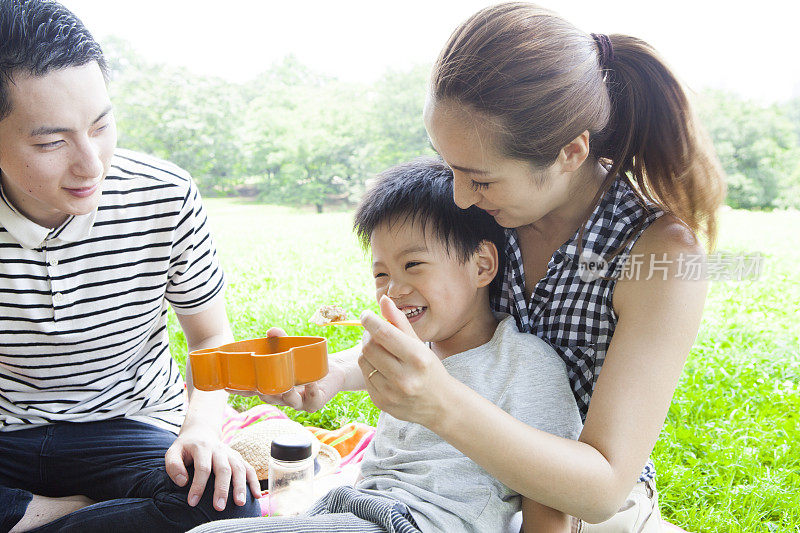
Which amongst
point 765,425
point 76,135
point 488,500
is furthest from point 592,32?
point 765,425

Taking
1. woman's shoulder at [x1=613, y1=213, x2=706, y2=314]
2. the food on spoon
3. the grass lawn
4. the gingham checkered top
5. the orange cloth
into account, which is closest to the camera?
woman's shoulder at [x1=613, y1=213, x2=706, y2=314]

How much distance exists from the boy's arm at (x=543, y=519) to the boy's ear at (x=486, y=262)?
1.57 ft

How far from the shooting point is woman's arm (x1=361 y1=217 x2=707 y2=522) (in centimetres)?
106

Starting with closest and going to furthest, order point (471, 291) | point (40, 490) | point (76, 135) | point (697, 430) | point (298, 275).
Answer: point (76, 135), point (471, 291), point (40, 490), point (697, 430), point (298, 275)

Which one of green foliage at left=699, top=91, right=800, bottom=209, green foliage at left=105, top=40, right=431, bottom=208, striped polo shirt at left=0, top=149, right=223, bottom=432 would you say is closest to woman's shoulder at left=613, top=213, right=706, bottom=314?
striped polo shirt at left=0, top=149, right=223, bottom=432

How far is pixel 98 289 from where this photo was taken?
64.1 inches

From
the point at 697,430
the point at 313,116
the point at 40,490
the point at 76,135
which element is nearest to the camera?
the point at 76,135

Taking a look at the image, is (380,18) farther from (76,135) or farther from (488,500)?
(488,500)

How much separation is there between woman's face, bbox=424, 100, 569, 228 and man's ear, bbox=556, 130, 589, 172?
0.02 meters

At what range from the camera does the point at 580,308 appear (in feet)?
4.45

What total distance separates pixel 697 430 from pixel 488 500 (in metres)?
1.55

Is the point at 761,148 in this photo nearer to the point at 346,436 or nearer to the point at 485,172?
the point at 346,436

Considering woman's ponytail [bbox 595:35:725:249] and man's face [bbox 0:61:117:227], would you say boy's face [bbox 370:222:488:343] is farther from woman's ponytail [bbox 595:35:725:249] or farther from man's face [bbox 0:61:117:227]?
man's face [bbox 0:61:117:227]

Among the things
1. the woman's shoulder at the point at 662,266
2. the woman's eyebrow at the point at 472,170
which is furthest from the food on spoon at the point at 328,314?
the woman's shoulder at the point at 662,266
